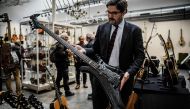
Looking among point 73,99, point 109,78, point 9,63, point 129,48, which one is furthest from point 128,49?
point 9,63

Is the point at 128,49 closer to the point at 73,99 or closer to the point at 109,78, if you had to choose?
the point at 109,78

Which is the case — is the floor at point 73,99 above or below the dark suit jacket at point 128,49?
below

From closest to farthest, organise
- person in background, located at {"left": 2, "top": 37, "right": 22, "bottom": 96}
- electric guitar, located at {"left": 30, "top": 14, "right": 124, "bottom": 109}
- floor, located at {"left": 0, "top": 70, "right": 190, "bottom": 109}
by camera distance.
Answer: electric guitar, located at {"left": 30, "top": 14, "right": 124, "bottom": 109}
floor, located at {"left": 0, "top": 70, "right": 190, "bottom": 109}
person in background, located at {"left": 2, "top": 37, "right": 22, "bottom": 96}

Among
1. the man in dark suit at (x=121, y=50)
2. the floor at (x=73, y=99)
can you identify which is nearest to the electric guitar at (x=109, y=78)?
the man in dark suit at (x=121, y=50)

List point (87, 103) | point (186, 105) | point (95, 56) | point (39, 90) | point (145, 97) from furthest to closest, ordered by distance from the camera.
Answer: point (39, 90)
point (87, 103)
point (145, 97)
point (186, 105)
point (95, 56)

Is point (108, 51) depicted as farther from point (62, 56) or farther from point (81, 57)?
point (62, 56)

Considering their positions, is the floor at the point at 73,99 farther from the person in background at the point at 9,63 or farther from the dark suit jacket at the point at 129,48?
the dark suit jacket at the point at 129,48

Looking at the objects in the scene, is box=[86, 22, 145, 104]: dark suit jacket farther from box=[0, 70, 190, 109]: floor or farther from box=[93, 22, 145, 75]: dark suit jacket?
box=[0, 70, 190, 109]: floor

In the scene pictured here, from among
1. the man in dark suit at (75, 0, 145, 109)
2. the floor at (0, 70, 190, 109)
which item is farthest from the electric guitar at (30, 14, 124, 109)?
the floor at (0, 70, 190, 109)

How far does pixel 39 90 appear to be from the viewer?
20.8 feet

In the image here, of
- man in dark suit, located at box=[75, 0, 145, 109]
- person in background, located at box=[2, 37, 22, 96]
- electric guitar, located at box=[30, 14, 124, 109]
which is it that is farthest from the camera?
person in background, located at box=[2, 37, 22, 96]

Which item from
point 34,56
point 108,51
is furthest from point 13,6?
point 108,51

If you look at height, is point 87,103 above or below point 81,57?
below

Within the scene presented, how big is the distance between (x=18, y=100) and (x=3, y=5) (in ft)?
38.6
